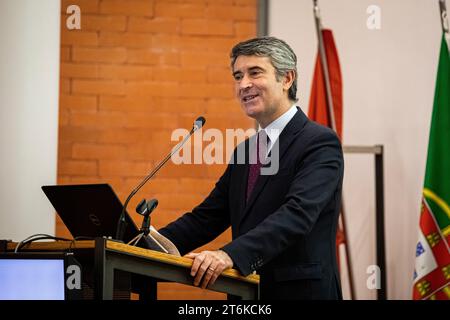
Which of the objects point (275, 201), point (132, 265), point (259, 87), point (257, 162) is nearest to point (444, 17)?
point (259, 87)

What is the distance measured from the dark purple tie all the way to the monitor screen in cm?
71

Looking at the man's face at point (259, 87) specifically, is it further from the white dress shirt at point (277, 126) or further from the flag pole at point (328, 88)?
the flag pole at point (328, 88)

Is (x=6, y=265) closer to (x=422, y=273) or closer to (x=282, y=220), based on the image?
(x=282, y=220)

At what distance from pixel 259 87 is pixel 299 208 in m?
0.51

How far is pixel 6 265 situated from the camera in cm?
184

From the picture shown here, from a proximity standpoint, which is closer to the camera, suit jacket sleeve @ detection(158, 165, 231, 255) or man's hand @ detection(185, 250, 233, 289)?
man's hand @ detection(185, 250, 233, 289)

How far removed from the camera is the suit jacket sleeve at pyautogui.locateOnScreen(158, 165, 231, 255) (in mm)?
2451

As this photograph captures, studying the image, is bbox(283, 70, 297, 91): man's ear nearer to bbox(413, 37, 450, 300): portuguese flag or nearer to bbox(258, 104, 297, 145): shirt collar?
bbox(258, 104, 297, 145): shirt collar

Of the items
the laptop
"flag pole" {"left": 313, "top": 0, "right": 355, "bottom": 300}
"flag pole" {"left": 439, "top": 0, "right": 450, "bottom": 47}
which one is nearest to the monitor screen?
the laptop

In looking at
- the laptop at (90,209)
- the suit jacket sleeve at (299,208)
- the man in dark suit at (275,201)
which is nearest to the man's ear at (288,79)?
the man in dark suit at (275,201)

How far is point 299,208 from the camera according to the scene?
209 centimetres

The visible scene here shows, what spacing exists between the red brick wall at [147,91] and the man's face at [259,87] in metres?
1.72

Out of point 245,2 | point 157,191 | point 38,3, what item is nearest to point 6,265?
point 38,3

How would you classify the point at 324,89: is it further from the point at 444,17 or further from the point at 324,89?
the point at 444,17
